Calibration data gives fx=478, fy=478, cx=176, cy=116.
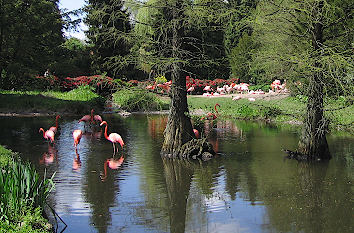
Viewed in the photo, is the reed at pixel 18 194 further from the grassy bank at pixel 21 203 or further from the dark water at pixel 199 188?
the dark water at pixel 199 188

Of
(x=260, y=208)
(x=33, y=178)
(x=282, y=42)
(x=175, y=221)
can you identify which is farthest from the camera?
(x=282, y=42)

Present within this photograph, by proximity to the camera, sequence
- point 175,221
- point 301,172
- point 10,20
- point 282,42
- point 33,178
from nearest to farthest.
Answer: point 33,178
point 175,221
point 301,172
point 282,42
point 10,20

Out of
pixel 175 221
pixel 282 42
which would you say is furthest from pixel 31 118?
pixel 175 221

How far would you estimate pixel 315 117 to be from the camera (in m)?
11.6

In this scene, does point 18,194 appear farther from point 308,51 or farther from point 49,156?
point 308,51

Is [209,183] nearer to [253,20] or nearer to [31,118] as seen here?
[253,20]

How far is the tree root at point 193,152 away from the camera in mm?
12298

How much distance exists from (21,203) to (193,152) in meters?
6.81

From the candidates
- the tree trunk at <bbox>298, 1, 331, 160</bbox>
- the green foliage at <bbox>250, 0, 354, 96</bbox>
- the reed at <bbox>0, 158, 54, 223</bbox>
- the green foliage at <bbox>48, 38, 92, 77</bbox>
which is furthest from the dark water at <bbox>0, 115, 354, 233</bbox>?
the green foliage at <bbox>48, 38, 92, 77</bbox>

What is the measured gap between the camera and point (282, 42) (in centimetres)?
1196

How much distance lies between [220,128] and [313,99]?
7875mm

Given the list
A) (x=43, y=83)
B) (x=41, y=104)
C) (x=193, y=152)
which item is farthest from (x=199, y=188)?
(x=43, y=83)

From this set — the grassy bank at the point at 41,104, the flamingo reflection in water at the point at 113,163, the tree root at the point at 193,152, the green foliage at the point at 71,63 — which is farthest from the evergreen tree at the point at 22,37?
the tree root at the point at 193,152

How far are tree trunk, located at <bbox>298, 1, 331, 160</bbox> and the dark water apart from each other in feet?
1.53
